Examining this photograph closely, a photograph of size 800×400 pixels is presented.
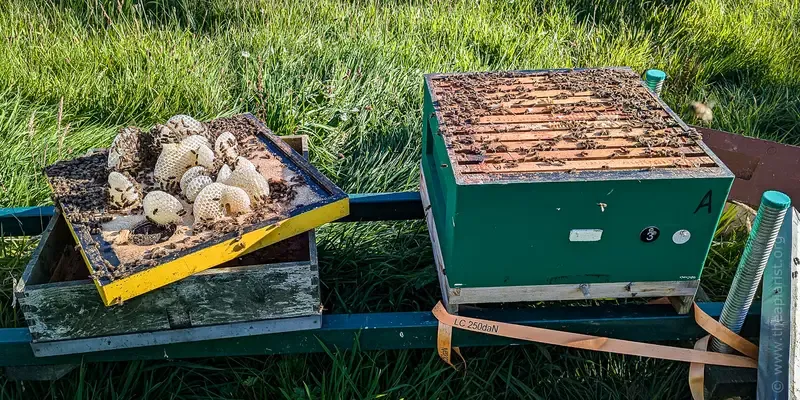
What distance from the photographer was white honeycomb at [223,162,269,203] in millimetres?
2420

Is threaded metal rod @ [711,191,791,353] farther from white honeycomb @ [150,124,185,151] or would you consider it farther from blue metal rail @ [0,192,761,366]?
white honeycomb @ [150,124,185,151]

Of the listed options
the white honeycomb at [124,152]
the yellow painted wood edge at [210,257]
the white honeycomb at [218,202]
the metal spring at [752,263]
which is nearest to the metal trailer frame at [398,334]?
the metal spring at [752,263]

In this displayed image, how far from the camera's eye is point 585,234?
221cm

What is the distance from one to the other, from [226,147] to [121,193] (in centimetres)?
46

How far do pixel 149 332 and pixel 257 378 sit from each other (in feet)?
1.78

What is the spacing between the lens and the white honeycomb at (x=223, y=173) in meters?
2.47

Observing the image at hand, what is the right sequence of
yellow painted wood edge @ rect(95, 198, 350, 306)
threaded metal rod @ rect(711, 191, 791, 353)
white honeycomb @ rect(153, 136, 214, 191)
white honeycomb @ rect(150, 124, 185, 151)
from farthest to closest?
white honeycomb @ rect(150, 124, 185, 151)
white honeycomb @ rect(153, 136, 214, 191)
threaded metal rod @ rect(711, 191, 791, 353)
yellow painted wood edge @ rect(95, 198, 350, 306)

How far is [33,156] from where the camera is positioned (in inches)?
147

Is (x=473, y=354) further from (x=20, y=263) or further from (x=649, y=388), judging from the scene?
(x=20, y=263)

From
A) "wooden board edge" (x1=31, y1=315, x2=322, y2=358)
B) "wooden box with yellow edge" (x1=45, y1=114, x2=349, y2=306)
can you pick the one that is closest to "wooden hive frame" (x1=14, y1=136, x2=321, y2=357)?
"wooden board edge" (x1=31, y1=315, x2=322, y2=358)

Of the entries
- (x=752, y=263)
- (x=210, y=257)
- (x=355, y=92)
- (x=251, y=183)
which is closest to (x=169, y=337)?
(x=210, y=257)

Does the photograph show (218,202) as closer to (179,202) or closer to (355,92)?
(179,202)

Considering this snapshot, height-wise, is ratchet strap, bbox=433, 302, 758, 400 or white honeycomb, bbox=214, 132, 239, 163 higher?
white honeycomb, bbox=214, 132, 239, 163

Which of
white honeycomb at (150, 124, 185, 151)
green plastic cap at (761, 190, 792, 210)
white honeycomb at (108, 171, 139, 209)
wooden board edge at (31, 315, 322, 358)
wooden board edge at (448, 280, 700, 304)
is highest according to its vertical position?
green plastic cap at (761, 190, 792, 210)
